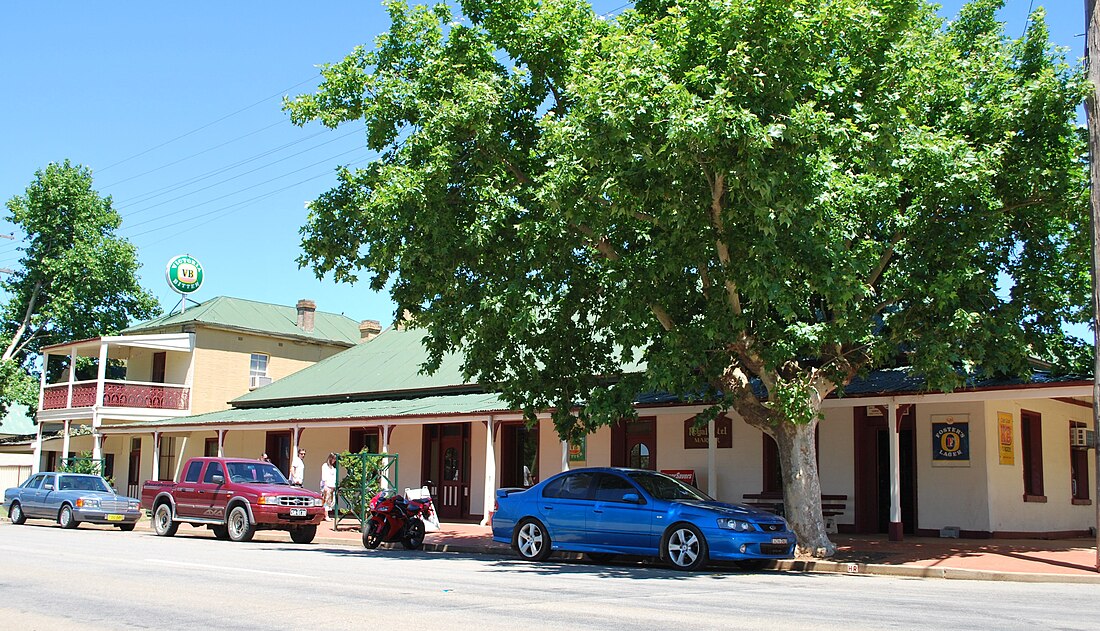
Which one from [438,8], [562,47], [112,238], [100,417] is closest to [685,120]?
[562,47]

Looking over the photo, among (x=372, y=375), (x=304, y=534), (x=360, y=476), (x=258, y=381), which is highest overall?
(x=258, y=381)

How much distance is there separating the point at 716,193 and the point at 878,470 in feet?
31.8

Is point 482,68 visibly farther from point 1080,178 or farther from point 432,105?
point 1080,178

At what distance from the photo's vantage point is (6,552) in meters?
16.2

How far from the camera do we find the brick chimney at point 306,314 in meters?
43.1

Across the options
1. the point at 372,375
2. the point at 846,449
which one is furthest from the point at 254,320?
the point at 846,449

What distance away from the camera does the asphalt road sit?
8.70 meters

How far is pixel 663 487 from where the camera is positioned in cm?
1573

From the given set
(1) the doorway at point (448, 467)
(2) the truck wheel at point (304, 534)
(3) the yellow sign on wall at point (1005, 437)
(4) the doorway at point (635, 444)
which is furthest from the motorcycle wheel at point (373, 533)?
(3) the yellow sign on wall at point (1005, 437)

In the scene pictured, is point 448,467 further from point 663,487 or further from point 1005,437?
point 1005,437

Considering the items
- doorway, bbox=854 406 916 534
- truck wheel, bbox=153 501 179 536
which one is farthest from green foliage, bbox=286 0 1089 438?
truck wheel, bbox=153 501 179 536

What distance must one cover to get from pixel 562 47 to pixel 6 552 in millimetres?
11738

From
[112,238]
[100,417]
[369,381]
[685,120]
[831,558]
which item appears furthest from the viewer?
[112,238]

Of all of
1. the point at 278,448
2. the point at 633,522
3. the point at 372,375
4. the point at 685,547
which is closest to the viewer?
the point at 685,547
